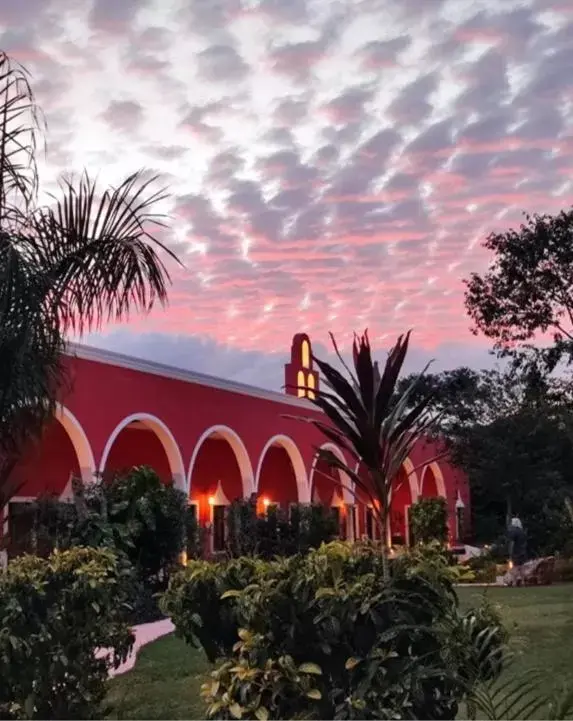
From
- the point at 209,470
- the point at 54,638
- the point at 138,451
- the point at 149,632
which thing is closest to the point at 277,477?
the point at 209,470

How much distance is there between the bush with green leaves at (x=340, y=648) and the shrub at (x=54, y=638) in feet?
3.00

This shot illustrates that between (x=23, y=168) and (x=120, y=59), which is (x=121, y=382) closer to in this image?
(x=120, y=59)

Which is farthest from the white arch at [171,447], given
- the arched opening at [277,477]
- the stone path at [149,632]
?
the arched opening at [277,477]

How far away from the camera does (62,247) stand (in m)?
5.67

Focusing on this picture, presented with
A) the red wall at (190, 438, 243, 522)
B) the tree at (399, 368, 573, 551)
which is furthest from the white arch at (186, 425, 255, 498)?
the tree at (399, 368, 573, 551)

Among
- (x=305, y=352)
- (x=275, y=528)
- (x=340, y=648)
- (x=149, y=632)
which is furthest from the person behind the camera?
(x=305, y=352)

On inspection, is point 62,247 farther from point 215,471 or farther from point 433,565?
point 215,471

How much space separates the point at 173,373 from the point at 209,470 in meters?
4.96

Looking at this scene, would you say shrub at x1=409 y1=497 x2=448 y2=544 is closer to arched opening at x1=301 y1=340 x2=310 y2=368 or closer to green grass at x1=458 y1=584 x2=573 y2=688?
arched opening at x1=301 y1=340 x2=310 y2=368

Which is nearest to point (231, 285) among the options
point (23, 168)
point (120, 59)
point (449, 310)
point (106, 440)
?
point (106, 440)

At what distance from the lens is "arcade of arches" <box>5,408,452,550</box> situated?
44.8ft

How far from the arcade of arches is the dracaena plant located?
201 inches

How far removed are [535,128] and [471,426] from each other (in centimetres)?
1551

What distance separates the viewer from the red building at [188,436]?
42.2ft
